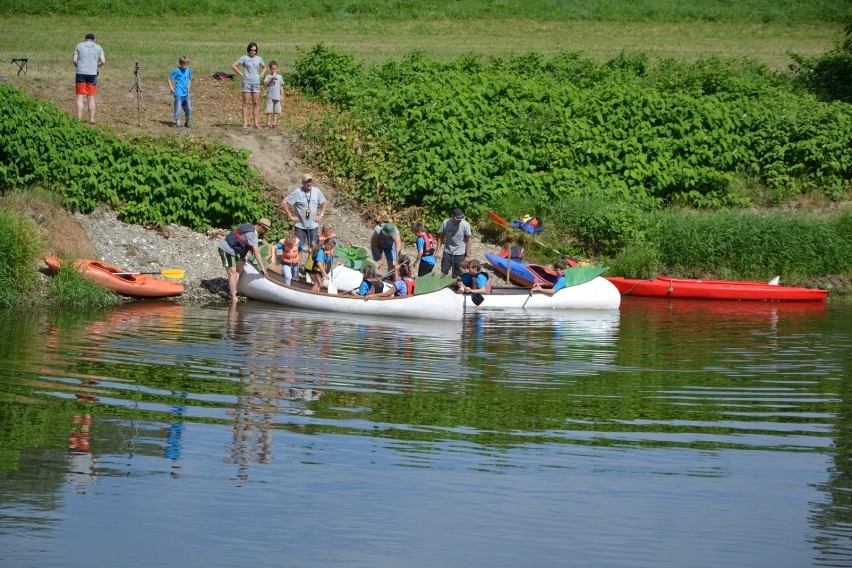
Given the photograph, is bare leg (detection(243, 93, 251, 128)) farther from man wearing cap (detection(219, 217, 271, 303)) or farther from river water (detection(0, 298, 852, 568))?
river water (detection(0, 298, 852, 568))

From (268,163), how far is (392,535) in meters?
19.4

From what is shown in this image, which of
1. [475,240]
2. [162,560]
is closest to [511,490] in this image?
[162,560]

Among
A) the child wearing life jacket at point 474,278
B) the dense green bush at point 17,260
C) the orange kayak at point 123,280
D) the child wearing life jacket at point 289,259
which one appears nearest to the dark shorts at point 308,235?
the child wearing life jacket at point 289,259

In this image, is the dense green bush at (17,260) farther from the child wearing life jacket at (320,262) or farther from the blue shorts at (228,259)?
the child wearing life jacket at (320,262)

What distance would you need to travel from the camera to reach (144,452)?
12953mm

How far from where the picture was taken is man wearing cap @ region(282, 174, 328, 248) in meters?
25.0

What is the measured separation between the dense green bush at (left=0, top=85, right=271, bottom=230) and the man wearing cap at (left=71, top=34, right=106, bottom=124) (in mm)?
892

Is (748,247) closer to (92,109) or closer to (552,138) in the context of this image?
(552,138)

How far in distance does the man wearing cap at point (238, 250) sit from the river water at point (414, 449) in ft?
10.5

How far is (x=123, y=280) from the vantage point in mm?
23953

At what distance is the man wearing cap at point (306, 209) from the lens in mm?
24984

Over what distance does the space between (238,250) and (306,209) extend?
1660 millimetres

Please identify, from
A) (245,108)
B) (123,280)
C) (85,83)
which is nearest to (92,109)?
(85,83)

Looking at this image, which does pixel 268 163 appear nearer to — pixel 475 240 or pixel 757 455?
pixel 475 240
